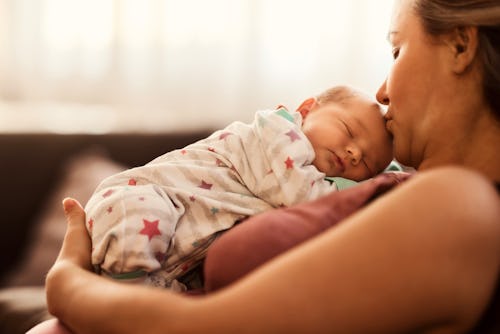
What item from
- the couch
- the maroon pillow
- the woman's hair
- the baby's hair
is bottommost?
the couch

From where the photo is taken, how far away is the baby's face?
1.41m

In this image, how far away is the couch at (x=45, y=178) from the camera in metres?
2.07

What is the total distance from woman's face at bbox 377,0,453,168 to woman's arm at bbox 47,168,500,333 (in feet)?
1.56

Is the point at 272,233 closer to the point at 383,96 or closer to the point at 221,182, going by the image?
the point at 221,182

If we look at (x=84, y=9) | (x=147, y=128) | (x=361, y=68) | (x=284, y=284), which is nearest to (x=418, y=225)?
(x=284, y=284)

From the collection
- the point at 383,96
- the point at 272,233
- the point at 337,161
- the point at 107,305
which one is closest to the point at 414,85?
the point at 383,96

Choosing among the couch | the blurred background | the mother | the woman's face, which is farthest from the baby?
the blurred background

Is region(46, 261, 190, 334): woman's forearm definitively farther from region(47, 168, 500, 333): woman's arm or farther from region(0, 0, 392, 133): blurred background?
region(0, 0, 392, 133): blurred background

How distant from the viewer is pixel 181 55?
2.81 meters

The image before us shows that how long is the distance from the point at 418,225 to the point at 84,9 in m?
2.38

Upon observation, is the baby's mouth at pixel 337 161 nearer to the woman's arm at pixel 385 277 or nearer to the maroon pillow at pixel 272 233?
the maroon pillow at pixel 272 233

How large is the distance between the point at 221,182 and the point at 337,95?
42 centimetres

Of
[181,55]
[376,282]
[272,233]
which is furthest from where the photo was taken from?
[181,55]

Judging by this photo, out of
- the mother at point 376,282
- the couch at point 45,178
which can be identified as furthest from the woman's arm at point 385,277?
the couch at point 45,178
